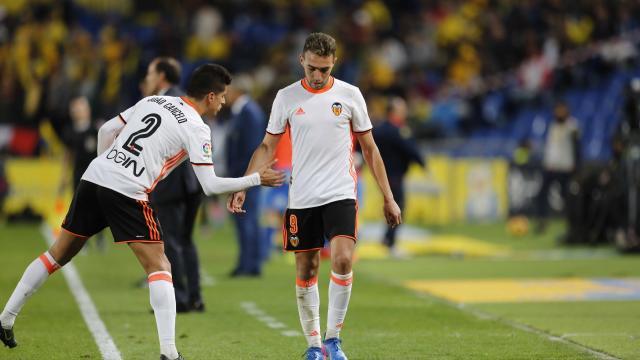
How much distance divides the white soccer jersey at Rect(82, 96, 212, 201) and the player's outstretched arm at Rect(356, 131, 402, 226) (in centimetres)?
118

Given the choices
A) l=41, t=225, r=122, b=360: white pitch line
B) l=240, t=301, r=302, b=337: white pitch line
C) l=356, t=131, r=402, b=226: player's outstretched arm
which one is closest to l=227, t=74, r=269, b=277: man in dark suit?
l=41, t=225, r=122, b=360: white pitch line

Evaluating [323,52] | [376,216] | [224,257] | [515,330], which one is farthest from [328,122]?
[376,216]

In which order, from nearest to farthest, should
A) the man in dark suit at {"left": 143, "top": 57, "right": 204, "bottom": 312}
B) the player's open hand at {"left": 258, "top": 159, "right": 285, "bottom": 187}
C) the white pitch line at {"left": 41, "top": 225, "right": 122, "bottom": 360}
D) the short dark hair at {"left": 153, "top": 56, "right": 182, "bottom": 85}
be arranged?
the player's open hand at {"left": 258, "top": 159, "right": 285, "bottom": 187} → the white pitch line at {"left": 41, "top": 225, "right": 122, "bottom": 360} → the short dark hair at {"left": 153, "top": 56, "right": 182, "bottom": 85} → the man in dark suit at {"left": 143, "top": 57, "right": 204, "bottom": 312}

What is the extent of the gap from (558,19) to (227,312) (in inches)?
833

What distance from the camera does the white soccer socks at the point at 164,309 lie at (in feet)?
27.9

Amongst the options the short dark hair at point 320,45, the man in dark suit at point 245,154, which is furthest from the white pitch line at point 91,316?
the short dark hair at point 320,45

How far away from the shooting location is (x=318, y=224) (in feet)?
30.0

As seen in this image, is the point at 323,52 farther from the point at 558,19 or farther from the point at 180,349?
the point at 558,19

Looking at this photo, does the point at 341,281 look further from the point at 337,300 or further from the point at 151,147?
the point at 151,147

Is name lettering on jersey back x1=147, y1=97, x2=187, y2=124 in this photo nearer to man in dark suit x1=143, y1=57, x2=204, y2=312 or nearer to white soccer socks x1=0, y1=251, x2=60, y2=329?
white soccer socks x1=0, y1=251, x2=60, y2=329

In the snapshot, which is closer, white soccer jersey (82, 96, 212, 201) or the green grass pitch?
white soccer jersey (82, 96, 212, 201)

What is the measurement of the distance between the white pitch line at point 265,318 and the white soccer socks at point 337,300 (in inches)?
72.6

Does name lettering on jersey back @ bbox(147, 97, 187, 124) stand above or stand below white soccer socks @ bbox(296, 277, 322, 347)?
above

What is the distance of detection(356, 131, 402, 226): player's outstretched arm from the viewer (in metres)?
9.10
